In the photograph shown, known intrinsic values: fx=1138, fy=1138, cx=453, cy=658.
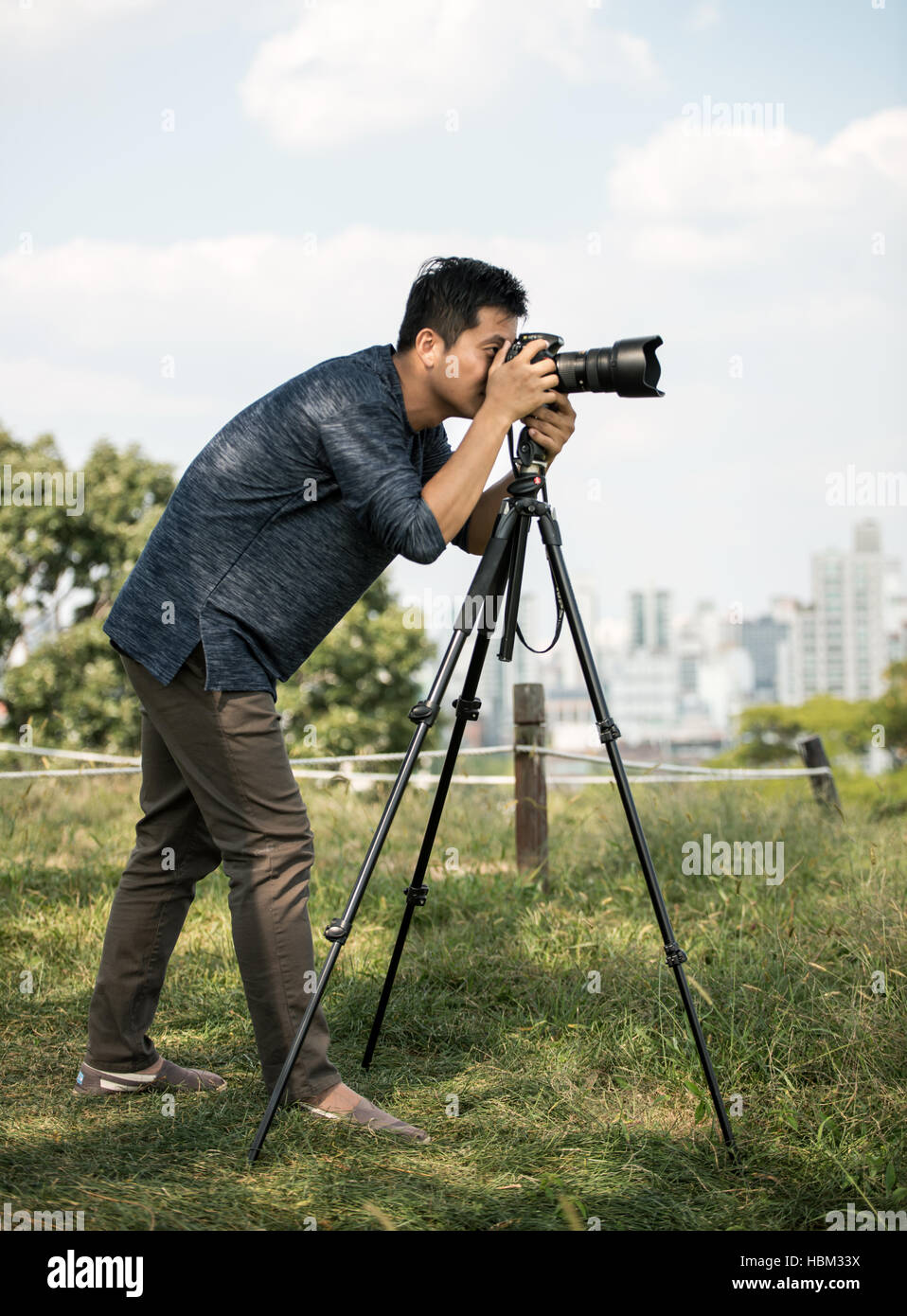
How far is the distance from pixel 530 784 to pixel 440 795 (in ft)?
6.63

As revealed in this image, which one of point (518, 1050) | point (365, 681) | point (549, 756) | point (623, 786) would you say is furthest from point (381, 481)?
point (365, 681)

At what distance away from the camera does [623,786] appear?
243 cm

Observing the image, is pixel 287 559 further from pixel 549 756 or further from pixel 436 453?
pixel 549 756

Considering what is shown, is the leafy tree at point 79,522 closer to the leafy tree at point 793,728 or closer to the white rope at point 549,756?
the white rope at point 549,756

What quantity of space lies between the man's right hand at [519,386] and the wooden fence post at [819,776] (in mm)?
3861

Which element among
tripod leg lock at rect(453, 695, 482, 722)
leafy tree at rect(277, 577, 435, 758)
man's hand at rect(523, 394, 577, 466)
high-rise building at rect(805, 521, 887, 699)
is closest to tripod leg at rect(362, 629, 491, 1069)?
tripod leg lock at rect(453, 695, 482, 722)

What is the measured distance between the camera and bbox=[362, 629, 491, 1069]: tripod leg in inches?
106

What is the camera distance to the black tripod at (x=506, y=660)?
2.31 m

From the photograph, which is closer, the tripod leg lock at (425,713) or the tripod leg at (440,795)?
the tripod leg lock at (425,713)

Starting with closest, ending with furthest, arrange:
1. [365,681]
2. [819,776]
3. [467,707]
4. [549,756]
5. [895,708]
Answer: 1. [467,707]
2. [549,756]
3. [819,776]
4. [365,681]
5. [895,708]

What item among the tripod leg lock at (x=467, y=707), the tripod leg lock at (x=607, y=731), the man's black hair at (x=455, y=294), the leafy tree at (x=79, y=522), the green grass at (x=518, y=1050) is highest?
the leafy tree at (x=79, y=522)

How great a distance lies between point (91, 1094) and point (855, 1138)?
5.70 feet

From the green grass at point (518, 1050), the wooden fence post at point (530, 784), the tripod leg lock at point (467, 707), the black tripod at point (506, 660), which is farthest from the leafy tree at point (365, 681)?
the black tripod at point (506, 660)
